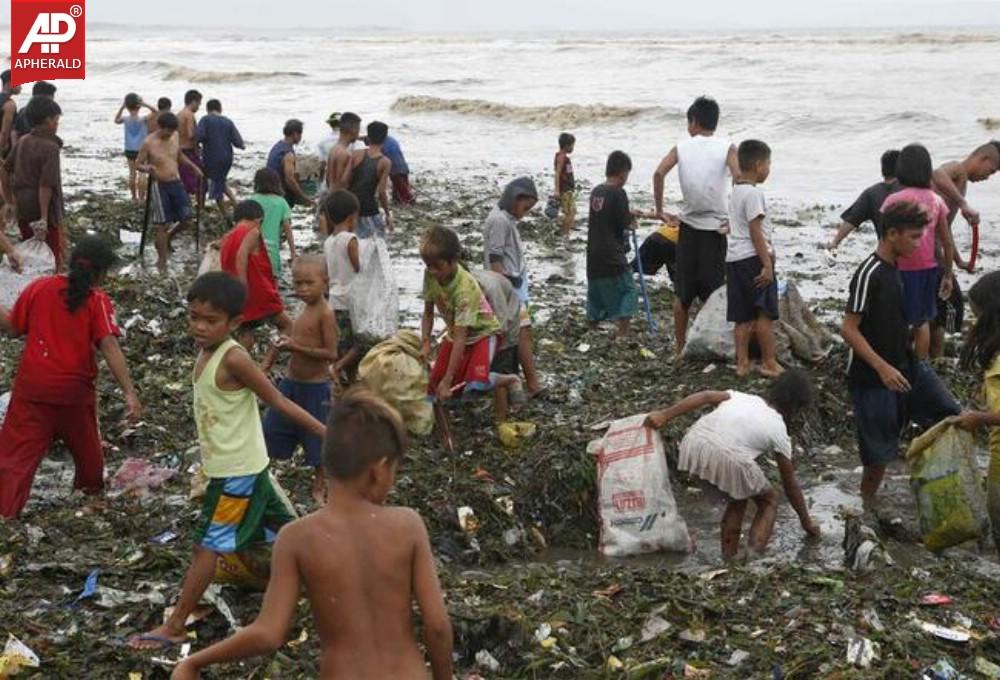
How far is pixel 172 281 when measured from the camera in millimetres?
11242

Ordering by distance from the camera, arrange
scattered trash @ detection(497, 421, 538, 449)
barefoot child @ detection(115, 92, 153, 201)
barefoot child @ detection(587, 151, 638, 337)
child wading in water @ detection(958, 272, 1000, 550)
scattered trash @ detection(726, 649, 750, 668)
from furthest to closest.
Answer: barefoot child @ detection(115, 92, 153, 201)
barefoot child @ detection(587, 151, 638, 337)
scattered trash @ detection(497, 421, 538, 449)
child wading in water @ detection(958, 272, 1000, 550)
scattered trash @ detection(726, 649, 750, 668)

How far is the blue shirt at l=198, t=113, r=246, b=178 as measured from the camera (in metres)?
15.1

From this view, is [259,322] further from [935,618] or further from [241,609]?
[935,618]

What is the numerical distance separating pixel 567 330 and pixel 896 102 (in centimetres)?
2472

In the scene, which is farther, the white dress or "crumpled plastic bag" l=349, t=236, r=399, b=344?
"crumpled plastic bag" l=349, t=236, r=399, b=344

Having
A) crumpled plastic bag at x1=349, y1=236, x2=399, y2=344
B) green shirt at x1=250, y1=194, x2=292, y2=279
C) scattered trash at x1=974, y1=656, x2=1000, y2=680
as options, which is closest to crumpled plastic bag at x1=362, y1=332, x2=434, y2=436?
crumpled plastic bag at x1=349, y1=236, x2=399, y2=344

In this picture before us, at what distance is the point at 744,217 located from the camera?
7.80 m

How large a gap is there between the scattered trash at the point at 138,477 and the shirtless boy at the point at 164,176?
19.4 feet

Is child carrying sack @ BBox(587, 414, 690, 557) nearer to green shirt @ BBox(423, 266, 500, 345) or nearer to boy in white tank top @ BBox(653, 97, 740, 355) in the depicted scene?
green shirt @ BBox(423, 266, 500, 345)

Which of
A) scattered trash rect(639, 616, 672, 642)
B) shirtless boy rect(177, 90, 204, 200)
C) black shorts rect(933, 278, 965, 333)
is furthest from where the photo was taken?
shirtless boy rect(177, 90, 204, 200)

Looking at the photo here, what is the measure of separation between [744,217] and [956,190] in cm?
185

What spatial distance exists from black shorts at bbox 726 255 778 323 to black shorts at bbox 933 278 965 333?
141 centimetres
